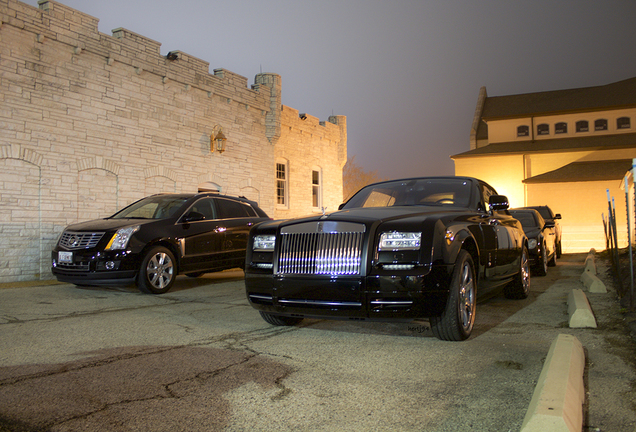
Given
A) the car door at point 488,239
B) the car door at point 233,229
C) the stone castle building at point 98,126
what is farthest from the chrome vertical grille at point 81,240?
the car door at point 488,239

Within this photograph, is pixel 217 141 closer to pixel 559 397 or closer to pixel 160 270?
pixel 160 270

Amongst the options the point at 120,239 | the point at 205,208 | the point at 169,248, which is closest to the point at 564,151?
the point at 205,208

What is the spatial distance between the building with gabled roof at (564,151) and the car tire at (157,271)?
26429 mm

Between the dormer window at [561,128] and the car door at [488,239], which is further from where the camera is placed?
the dormer window at [561,128]

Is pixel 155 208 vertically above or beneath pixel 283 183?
beneath

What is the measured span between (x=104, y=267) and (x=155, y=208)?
182cm

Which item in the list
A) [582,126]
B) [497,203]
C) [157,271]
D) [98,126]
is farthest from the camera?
[582,126]

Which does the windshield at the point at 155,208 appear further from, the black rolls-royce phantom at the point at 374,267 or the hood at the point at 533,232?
the hood at the point at 533,232

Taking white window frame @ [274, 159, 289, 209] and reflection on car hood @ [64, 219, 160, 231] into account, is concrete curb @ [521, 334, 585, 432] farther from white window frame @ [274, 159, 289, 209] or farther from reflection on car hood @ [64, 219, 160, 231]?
white window frame @ [274, 159, 289, 209]

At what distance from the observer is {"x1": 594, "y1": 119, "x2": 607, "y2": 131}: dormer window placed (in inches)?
1397

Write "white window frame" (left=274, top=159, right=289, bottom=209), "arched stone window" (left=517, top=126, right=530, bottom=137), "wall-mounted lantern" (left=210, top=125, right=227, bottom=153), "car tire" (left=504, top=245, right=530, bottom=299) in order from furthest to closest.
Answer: "arched stone window" (left=517, top=126, right=530, bottom=137) < "white window frame" (left=274, top=159, right=289, bottom=209) < "wall-mounted lantern" (left=210, top=125, right=227, bottom=153) < "car tire" (left=504, top=245, right=530, bottom=299)

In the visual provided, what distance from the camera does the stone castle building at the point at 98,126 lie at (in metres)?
11.8

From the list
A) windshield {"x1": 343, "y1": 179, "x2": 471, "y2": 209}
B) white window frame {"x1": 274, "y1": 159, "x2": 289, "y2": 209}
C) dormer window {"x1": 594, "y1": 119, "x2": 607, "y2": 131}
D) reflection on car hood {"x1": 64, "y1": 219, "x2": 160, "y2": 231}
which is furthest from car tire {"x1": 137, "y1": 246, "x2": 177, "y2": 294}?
dormer window {"x1": 594, "y1": 119, "x2": 607, "y2": 131}

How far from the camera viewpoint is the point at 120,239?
8422 mm
